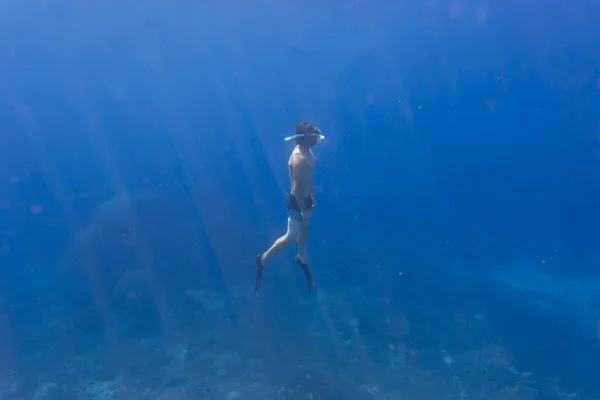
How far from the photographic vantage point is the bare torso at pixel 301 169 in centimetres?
567

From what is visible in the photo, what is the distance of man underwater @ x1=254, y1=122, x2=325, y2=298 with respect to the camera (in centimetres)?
560

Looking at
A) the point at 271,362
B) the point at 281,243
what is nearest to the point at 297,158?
the point at 281,243

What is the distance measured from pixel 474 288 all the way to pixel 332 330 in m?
6.94

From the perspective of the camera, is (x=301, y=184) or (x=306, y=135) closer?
(x=306, y=135)

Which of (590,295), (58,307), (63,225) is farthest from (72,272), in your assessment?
(590,295)

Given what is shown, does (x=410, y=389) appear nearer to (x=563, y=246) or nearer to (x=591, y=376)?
(x=591, y=376)

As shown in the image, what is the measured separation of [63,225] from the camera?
16906 mm

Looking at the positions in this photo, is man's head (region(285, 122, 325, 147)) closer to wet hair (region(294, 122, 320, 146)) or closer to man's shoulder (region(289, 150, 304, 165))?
wet hair (region(294, 122, 320, 146))

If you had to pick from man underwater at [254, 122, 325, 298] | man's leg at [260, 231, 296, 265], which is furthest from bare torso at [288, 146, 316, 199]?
man's leg at [260, 231, 296, 265]

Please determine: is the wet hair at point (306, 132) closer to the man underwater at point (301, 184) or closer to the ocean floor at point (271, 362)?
the man underwater at point (301, 184)

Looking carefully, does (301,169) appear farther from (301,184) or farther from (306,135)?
(306,135)

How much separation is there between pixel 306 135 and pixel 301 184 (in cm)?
66

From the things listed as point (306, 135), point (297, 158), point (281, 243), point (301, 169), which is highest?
point (306, 135)

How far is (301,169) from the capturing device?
18.6ft
